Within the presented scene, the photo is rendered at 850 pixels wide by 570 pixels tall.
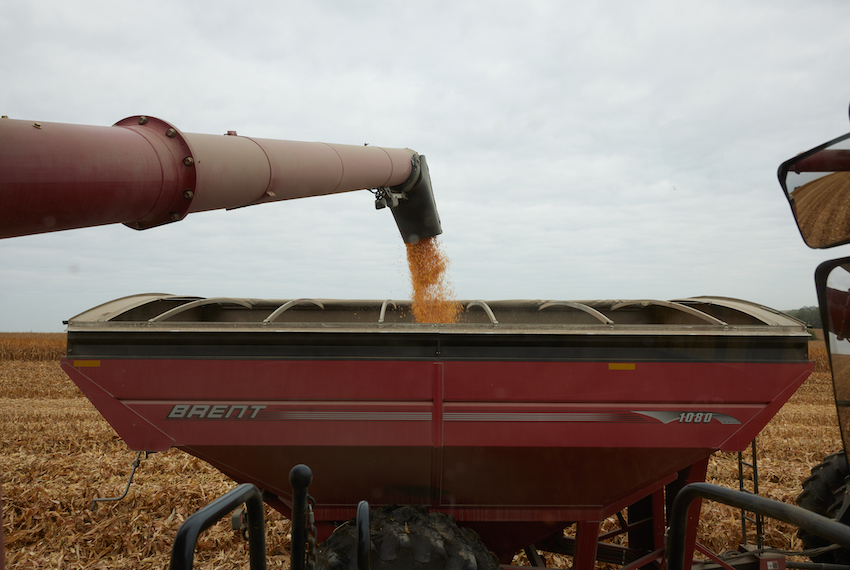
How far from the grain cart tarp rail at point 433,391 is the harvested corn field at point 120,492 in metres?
0.74

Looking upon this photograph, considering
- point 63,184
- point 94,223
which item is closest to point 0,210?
point 63,184

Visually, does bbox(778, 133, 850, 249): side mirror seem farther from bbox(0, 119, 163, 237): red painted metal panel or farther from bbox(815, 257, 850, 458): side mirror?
bbox(0, 119, 163, 237): red painted metal panel

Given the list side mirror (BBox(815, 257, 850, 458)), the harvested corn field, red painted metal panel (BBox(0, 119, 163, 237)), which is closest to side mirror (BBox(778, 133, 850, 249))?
side mirror (BBox(815, 257, 850, 458))

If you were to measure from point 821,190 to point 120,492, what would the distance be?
6621 millimetres

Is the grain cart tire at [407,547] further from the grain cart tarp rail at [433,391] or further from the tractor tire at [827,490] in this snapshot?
the tractor tire at [827,490]

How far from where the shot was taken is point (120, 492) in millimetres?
5723

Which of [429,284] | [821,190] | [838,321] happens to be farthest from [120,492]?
[821,190]

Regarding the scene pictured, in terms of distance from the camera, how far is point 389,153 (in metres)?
Result: 4.71

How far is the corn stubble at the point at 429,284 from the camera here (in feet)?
16.3

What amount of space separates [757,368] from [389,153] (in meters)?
3.24

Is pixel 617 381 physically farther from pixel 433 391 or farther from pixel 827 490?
pixel 827 490

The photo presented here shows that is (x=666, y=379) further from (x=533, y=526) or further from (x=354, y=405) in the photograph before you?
(x=354, y=405)

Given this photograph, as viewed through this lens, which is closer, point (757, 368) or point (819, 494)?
point (757, 368)

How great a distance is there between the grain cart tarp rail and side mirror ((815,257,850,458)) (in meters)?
0.78
